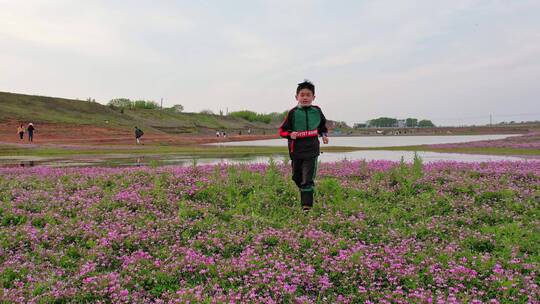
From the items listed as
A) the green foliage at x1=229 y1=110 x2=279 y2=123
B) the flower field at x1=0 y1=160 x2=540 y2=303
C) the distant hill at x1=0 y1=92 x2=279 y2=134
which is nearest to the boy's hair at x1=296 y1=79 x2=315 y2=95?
the flower field at x1=0 y1=160 x2=540 y2=303

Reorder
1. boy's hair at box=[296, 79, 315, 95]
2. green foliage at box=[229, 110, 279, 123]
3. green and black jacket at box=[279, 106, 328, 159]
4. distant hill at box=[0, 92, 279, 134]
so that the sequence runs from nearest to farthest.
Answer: boy's hair at box=[296, 79, 315, 95] → green and black jacket at box=[279, 106, 328, 159] → distant hill at box=[0, 92, 279, 134] → green foliage at box=[229, 110, 279, 123]

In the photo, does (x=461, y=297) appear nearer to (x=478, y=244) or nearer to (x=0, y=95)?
(x=478, y=244)

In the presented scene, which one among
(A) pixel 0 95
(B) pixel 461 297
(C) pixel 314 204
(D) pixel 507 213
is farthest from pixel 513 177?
(A) pixel 0 95

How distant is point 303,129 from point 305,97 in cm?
71

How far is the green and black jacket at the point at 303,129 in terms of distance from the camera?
816 centimetres

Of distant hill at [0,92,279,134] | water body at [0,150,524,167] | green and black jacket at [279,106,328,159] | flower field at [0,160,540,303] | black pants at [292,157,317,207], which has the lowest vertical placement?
flower field at [0,160,540,303]

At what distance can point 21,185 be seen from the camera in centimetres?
1080

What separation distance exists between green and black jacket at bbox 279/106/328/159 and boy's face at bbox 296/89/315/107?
10cm

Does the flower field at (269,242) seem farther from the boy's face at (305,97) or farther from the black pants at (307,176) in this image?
the boy's face at (305,97)

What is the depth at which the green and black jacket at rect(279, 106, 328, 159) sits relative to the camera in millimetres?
8156

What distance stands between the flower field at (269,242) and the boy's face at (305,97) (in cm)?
233

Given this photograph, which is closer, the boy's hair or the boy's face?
the boy's hair

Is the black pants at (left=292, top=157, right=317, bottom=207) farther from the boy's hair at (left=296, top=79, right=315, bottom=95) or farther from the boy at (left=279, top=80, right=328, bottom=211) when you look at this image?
the boy's hair at (left=296, top=79, right=315, bottom=95)

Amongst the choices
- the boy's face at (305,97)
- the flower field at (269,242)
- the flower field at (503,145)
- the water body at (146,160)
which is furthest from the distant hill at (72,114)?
the boy's face at (305,97)
